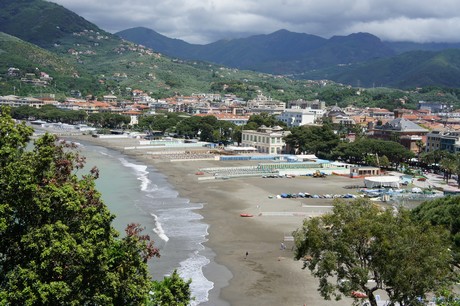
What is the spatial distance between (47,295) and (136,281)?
7.70ft

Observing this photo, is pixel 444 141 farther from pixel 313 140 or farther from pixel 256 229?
pixel 256 229

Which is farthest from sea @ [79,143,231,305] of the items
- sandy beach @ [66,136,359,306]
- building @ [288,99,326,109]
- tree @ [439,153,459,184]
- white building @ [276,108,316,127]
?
building @ [288,99,326,109]

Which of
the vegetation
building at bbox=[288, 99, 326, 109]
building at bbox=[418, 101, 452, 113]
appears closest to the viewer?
the vegetation

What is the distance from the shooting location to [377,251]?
49.7 ft

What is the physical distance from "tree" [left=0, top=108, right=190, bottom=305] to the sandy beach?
36.6 feet

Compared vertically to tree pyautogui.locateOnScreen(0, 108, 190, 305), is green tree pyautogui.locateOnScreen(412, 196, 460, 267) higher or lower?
lower

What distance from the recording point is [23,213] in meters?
12.2

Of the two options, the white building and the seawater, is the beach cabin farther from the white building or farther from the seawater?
the white building

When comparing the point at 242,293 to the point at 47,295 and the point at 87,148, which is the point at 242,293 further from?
the point at 87,148

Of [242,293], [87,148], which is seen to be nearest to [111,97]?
[87,148]

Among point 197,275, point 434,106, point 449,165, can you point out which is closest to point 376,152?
point 449,165

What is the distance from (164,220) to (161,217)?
3.09ft

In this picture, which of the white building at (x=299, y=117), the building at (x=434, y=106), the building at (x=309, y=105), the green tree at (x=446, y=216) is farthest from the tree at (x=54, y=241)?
the building at (x=434, y=106)

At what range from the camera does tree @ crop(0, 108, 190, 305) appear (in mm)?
11508
